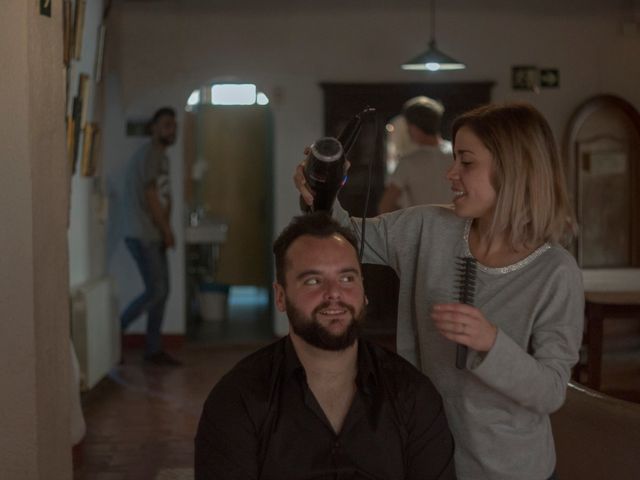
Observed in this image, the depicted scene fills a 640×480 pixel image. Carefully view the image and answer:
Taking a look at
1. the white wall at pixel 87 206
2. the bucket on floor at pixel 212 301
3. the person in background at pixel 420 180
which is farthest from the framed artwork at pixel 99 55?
the bucket on floor at pixel 212 301

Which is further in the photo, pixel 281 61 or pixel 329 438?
pixel 281 61

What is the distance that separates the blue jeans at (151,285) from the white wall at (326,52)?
81 centimetres

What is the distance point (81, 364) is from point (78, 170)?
1.20m

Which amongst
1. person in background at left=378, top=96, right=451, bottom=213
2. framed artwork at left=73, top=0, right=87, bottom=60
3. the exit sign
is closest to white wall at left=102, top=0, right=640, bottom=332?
framed artwork at left=73, top=0, right=87, bottom=60

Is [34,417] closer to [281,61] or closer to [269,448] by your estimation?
[269,448]

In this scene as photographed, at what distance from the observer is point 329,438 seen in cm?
205

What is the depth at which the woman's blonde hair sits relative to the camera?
2.00 metres

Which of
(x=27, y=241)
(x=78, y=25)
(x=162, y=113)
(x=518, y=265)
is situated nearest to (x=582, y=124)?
(x=162, y=113)

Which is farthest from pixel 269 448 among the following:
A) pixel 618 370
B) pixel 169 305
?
pixel 169 305

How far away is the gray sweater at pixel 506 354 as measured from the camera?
1911mm

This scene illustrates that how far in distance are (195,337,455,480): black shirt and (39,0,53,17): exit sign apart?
4.87 ft

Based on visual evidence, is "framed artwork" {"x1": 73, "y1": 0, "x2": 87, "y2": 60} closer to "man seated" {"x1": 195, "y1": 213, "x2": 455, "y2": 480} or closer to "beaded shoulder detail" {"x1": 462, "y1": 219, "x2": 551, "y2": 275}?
"man seated" {"x1": 195, "y1": 213, "x2": 455, "y2": 480}

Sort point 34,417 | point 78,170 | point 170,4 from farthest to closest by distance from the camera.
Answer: point 170,4 < point 78,170 < point 34,417

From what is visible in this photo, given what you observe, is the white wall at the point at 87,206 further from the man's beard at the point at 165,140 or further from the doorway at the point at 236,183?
the doorway at the point at 236,183
